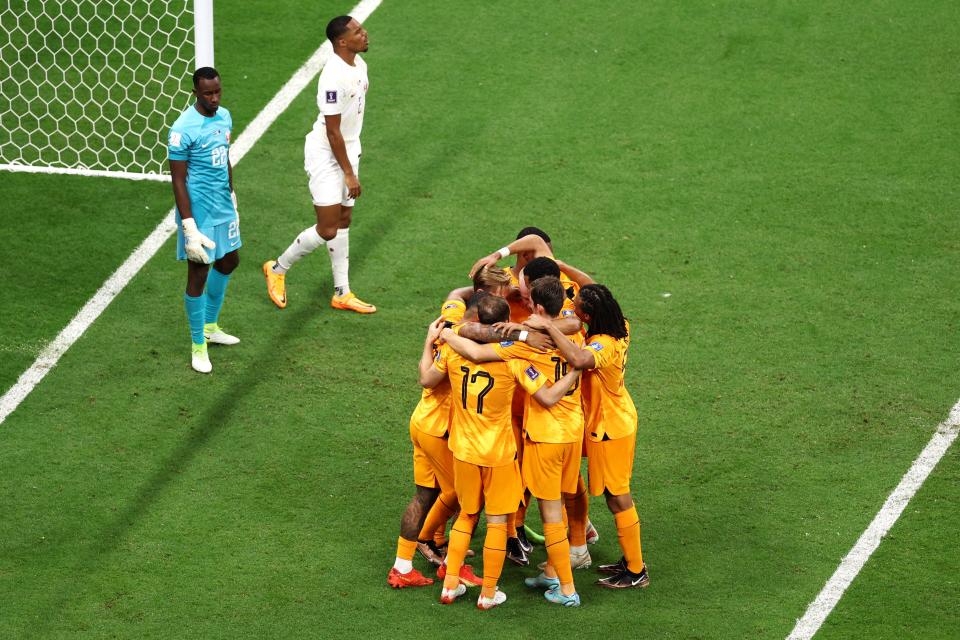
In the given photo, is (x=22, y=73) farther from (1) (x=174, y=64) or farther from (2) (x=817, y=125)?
(2) (x=817, y=125)

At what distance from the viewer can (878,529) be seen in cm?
771

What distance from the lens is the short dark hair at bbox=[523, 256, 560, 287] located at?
700 cm

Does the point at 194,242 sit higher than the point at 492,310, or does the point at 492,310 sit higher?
the point at 492,310

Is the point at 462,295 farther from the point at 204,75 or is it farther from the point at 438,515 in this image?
the point at 204,75

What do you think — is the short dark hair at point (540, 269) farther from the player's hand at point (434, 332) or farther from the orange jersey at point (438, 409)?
the player's hand at point (434, 332)

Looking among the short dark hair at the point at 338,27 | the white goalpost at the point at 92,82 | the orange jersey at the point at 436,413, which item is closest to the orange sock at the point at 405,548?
the orange jersey at the point at 436,413

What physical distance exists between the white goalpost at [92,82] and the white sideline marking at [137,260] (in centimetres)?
75

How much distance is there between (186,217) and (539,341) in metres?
3.09

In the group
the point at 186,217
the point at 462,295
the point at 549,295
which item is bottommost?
the point at 186,217

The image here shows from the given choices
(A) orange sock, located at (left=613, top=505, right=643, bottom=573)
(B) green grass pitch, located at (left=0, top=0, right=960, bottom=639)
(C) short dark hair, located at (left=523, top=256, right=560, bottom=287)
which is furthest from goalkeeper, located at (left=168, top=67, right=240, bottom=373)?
(A) orange sock, located at (left=613, top=505, right=643, bottom=573)

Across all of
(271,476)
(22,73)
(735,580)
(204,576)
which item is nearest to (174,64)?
(22,73)

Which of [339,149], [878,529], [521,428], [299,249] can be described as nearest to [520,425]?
[521,428]

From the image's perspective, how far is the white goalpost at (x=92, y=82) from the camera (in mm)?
11516

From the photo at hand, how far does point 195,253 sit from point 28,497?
6.19ft
